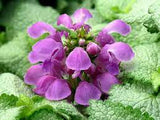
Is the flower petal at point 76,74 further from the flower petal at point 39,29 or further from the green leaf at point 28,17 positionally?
the green leaf at point 28,17

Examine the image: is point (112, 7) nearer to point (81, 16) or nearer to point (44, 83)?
point (81, 16)

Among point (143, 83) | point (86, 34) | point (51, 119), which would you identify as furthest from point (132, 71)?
point (51, 119)

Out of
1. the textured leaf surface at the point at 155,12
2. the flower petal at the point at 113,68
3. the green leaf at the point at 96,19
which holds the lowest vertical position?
the flower petal at the point at 113,68

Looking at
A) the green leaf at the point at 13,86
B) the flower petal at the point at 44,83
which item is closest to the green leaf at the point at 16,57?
the green leaf at the point at 13,86

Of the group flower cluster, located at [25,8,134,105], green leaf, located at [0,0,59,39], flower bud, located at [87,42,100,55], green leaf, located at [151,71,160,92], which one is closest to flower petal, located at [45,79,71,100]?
flower cluster, located at [25,8,134,105]

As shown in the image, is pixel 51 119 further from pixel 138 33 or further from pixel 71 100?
pixel 138 33

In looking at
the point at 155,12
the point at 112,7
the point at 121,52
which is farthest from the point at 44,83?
the point at 112,7

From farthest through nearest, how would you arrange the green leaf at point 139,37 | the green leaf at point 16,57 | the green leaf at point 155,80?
the green leaf at point 16,57, the green leaf at point 139,37, the green leaf at point 155,80
